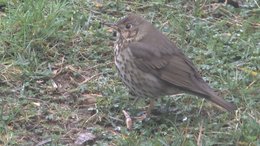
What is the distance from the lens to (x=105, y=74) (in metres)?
6.52

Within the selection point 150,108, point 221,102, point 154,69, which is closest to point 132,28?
point 154,69

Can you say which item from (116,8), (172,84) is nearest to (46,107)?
(172,84)

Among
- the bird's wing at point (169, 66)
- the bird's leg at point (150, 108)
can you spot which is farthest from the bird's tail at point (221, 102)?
the bird's leg at point (150, 108)

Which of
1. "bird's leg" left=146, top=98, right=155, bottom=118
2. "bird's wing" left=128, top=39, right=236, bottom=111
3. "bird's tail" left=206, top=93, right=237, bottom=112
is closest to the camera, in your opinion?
"bird's tail" left=206, top=93, right=237, bottom=112

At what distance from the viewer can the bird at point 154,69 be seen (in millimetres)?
5844

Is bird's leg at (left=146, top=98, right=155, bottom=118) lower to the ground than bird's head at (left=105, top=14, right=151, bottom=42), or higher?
lower

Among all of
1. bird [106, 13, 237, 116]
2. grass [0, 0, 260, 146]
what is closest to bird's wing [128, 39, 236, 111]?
bird [106, 13, 237, 116]

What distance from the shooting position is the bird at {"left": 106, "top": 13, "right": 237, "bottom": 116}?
19.2 ft

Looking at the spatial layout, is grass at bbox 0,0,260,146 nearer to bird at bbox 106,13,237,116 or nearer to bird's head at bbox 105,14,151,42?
bird at bbox 106,13,237,116

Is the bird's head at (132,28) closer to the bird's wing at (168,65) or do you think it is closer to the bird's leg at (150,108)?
the bird's wing at (168,65)

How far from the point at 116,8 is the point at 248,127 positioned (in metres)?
2.53

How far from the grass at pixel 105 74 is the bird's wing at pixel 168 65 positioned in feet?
0.86

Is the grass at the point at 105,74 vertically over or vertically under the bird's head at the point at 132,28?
under

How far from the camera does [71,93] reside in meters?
6.20
